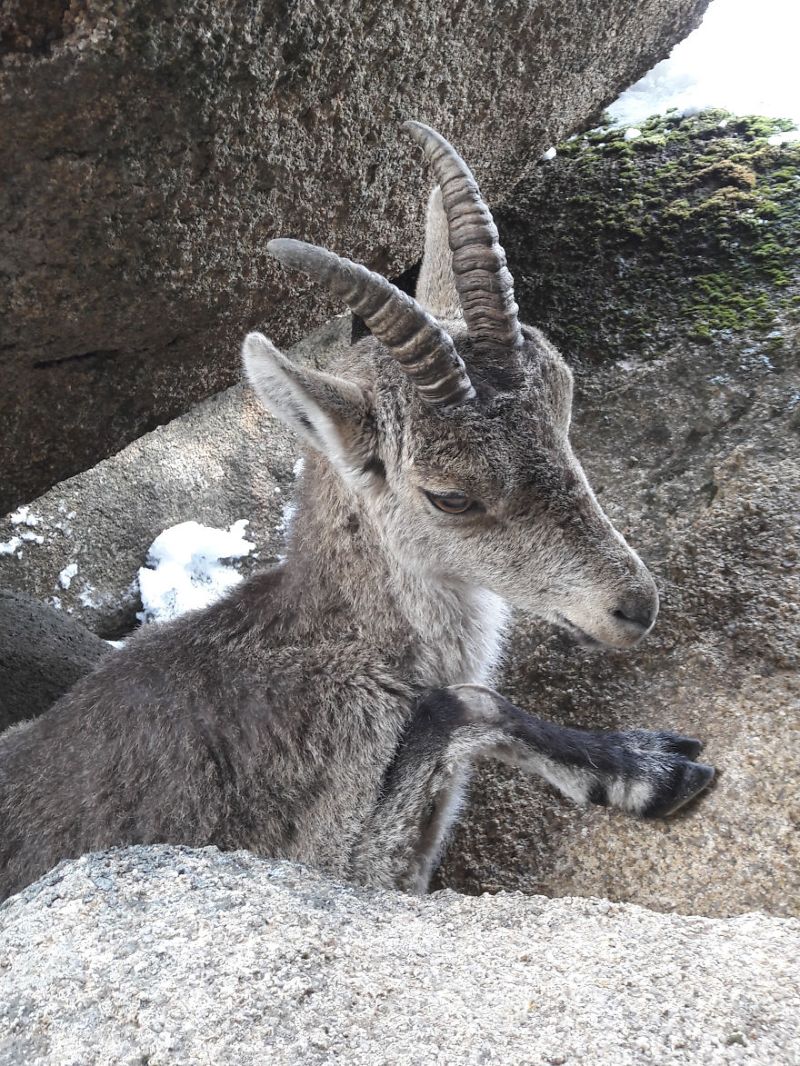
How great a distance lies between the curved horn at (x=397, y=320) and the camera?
336 centimetres

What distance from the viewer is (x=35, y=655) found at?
19.2 feet

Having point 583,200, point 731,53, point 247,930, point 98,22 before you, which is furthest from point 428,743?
point 731,53

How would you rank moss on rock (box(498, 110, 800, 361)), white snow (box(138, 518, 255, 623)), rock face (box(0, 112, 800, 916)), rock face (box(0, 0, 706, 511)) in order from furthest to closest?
white snow (box(138, 518, 255, 623)) < moss on rock (box(498, 110, 800, 361)) < rock face (box(0, 112, 800, 916)) < rock face (box(0, 0, 706, 511))

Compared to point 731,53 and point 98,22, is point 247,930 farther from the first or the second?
point 731,53

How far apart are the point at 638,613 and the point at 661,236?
3393 mm

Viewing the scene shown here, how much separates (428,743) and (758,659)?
5.19ft

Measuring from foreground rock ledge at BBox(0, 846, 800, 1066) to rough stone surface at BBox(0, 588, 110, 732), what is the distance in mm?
2549

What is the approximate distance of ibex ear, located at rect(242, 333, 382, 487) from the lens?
3539 millimetres

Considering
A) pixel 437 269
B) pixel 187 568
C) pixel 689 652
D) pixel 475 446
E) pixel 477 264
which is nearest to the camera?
pixel 475 446

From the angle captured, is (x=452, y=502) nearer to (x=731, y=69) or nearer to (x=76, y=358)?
(x=76, y=358)

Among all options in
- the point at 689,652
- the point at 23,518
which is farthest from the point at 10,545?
the point at 689,652

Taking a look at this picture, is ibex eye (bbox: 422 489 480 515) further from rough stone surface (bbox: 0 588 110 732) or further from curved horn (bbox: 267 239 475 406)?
rough stone surface (bbox: 0 588 110 732)

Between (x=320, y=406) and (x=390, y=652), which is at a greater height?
(x=320, y=406)

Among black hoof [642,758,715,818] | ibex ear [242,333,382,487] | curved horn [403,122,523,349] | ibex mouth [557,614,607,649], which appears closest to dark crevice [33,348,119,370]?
ibex ear [242,333,382,487]
